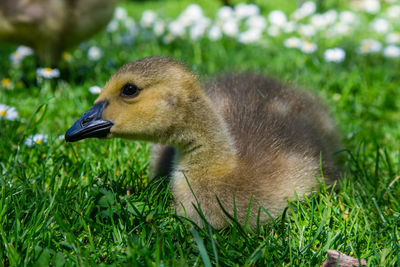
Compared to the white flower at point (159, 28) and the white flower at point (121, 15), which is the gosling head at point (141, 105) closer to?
the white flower at point (159, 28)

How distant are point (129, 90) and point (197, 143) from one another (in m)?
0.36

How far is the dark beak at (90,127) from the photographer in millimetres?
1932

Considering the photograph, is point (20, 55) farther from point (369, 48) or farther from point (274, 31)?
point (369, 48)

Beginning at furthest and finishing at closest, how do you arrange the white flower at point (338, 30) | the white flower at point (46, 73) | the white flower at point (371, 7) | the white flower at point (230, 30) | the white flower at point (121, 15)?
1. the white flower at point (371, 7)
2. the white flower at point (121, 15)
3. the white flower at point (338, 30)
4. the white flower at point (230, 30)
5. the white flower at point (46, 73)

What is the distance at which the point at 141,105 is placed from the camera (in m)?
1.94

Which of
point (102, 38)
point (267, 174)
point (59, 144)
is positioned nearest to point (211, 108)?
point (267, 174)

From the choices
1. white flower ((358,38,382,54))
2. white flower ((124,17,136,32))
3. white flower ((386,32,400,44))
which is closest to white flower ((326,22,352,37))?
white flower ((386,32,400,44))

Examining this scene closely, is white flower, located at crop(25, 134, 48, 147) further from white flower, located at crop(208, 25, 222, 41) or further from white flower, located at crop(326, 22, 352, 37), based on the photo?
white flower, located at crop(326, 22, 352, 37)

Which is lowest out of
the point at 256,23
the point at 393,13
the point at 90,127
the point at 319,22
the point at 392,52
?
the point at 393,13

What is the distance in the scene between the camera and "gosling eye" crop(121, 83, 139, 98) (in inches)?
76.7

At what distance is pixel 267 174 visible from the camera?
205 centimetres

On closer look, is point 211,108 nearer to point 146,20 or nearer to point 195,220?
point 195,220

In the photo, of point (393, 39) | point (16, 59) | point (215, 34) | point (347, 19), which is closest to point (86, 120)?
point (16, 59)

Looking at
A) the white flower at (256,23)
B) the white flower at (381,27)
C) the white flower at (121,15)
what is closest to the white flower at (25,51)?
the white flower at (121,15)
